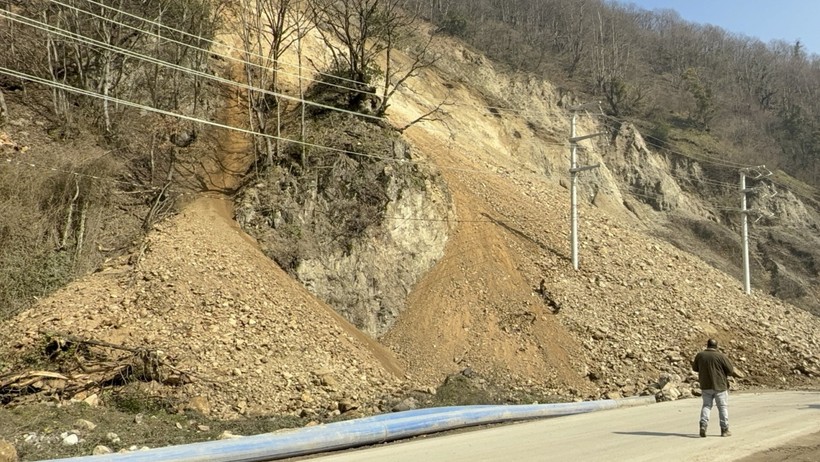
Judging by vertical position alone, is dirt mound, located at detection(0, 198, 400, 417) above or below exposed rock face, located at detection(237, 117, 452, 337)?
below

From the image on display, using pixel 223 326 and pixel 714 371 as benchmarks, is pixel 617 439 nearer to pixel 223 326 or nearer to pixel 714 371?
pixel 714 371

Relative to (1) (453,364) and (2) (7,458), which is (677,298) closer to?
(1) (453,364)

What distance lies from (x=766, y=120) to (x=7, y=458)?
238 ft

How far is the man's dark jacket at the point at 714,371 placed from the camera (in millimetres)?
9453

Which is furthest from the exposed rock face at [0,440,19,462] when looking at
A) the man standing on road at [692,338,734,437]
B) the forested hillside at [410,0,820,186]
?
the forested hillside at [410,0,820,186]

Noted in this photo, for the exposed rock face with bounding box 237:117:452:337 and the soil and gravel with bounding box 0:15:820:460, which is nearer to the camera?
the soil and gravel with bounding box 0:15:820:460

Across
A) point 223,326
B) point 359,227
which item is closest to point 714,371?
point 223,326

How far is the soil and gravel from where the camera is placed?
1283 cm

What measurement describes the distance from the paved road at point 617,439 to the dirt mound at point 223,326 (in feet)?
13.0

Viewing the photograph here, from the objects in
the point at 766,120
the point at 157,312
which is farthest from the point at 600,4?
the point at 157,312

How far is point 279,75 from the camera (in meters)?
26.3

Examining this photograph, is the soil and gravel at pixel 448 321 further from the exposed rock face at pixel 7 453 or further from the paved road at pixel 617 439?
the paved road at pixel 617 439

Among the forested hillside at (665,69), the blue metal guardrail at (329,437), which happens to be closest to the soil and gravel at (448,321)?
the blue metal guardrail at (329,437)

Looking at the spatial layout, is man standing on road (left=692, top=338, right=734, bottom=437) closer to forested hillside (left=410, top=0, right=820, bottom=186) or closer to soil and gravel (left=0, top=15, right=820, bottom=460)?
soil and gravel (left=0, top=15, right=820, bottom=460)
